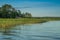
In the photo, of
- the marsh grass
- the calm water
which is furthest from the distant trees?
the calm water

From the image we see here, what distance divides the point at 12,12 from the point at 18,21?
2.65 m

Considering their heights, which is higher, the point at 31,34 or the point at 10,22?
the point at 10,22

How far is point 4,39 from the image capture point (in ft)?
25.5

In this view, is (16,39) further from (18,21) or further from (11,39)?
(18,21)

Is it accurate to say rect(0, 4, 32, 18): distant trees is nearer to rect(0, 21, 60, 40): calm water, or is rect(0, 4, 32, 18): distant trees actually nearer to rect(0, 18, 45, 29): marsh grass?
rect(0, 18, 45, 29): marsh grass

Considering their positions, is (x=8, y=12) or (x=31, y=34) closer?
(x=31, y=34)

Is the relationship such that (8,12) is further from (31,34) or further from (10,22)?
(31,34)

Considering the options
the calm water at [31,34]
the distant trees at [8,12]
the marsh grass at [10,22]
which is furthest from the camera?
the distant trees at [8,12]

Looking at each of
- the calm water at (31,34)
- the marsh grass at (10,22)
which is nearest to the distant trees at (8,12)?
the marsh grass at (10,22)

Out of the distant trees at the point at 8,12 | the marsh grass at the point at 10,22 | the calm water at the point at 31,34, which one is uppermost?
the distant trees at the point at 8,12

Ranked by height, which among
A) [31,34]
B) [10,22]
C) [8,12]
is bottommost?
[31,34]

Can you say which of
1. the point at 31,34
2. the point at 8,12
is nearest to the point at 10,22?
the point at 8,12

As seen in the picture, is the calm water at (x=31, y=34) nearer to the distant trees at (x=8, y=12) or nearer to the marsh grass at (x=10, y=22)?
the marsh grass at (x=10, y=22)

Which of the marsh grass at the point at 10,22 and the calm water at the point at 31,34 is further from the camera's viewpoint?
the marsh grass at the point at 10,22
